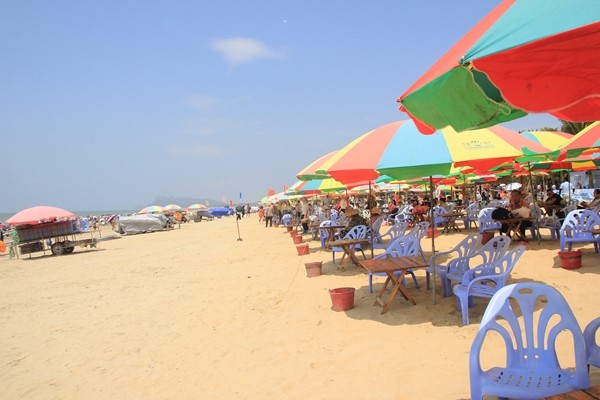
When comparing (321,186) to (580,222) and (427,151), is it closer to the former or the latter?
(580,222)

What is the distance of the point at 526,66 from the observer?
1824 millimetres

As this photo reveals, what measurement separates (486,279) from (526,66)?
318 cm

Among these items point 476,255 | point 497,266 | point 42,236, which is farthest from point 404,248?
point 42,236

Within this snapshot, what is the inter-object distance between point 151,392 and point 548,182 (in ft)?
139

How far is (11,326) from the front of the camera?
706 centimetres

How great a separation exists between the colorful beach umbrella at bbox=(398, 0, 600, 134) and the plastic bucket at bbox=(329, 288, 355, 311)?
11.2 feet

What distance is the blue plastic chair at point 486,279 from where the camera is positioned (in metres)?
4.31

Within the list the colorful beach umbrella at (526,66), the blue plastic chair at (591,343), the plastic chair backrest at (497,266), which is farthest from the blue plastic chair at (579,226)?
the blue plastic chair at (591,343)

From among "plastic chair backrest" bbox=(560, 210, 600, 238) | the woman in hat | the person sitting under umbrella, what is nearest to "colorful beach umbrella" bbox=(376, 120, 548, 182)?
"plastic chair backrest" bbox=(560, 210, 600, 238)

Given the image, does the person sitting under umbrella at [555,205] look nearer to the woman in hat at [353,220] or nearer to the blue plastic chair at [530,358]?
the woman in hat at [353,220]

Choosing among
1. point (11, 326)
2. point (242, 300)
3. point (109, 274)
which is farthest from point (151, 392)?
point (109, 274)

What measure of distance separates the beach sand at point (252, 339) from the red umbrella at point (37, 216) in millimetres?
9701

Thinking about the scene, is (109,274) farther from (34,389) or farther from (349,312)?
(349,312)

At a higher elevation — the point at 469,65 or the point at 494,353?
the point at 469,65
